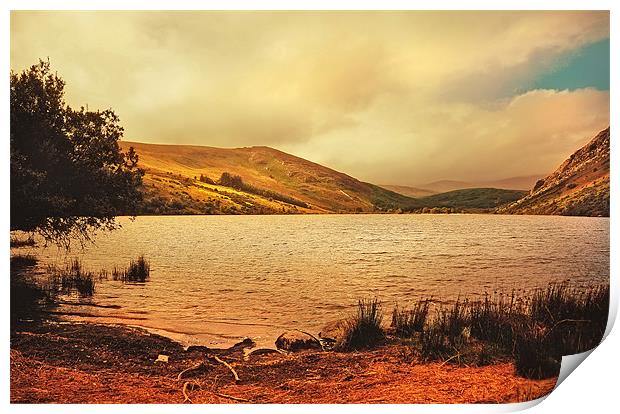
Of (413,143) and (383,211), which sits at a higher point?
(413,143)

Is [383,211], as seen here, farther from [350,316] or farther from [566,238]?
[566,238]

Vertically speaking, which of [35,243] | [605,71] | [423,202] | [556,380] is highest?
[605,71]

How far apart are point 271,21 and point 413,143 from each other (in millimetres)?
1266

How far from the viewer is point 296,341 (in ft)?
11.9

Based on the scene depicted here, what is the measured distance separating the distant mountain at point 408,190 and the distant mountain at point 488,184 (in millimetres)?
22

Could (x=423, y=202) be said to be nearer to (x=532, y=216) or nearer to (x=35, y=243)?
(x=532, y=216)

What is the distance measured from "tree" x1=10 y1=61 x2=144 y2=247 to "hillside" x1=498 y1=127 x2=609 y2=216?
2.67 meters

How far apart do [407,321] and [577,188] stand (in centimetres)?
146

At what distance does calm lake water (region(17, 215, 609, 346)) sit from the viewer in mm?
3693

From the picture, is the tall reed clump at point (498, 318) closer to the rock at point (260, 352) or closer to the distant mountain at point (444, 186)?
the distant mountain at point (444, 186)

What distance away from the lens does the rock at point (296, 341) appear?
143 inches

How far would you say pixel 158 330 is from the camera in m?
3.65
